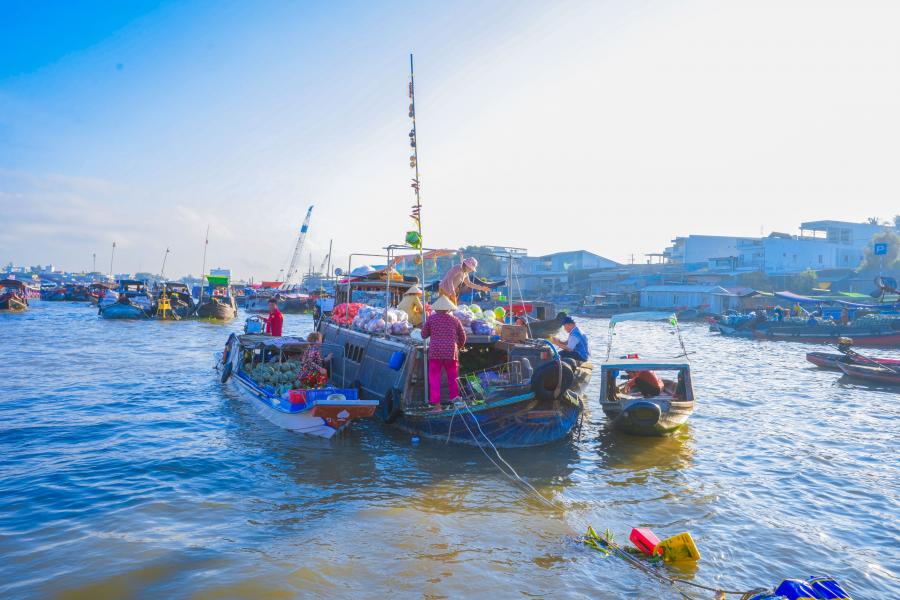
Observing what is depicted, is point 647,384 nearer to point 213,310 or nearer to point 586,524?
point 586,524

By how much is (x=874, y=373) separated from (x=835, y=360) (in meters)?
2.81

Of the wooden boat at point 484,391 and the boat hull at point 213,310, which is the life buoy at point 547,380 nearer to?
the wooden boat at point 484,391

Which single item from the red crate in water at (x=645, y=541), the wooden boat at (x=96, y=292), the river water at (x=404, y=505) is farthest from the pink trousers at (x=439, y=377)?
the wooden boat at (x=96, y=292)

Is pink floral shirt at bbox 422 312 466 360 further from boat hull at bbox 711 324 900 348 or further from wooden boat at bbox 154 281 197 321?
wooden boat at bbox 154 281 197 321

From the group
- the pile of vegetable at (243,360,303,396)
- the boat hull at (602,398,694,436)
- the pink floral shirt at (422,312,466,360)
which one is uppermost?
the pink floral shirt at (422,312,466,360)

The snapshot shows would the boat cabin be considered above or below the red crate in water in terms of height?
above

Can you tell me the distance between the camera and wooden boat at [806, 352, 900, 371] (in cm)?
1954

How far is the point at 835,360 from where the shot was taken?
21.1m

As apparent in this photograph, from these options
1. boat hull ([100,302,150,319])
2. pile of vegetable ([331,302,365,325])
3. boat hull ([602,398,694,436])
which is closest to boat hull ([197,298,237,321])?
boat hull ([100,302,150,319])

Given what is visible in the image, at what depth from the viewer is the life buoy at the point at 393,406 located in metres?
10.6

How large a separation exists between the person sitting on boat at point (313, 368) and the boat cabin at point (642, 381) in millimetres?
6178

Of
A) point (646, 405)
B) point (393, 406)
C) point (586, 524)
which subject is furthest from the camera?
point (393, 406)

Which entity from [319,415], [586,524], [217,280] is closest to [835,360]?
[586,524]

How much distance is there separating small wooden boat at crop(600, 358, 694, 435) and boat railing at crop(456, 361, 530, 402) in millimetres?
1789
